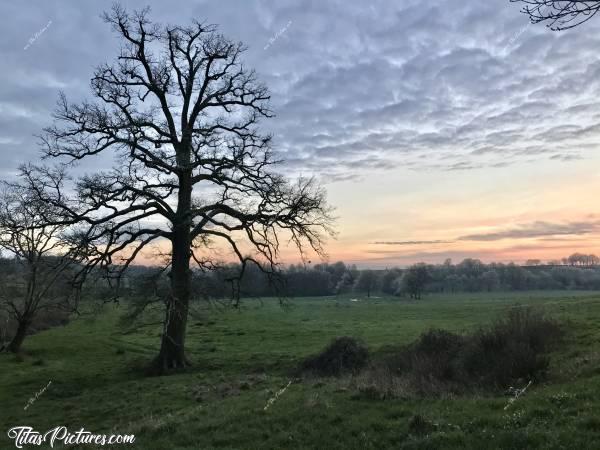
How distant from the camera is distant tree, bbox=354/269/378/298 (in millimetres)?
147875

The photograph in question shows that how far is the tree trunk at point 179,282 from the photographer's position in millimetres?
24422

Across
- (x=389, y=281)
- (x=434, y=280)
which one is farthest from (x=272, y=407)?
(x=434, y=280)

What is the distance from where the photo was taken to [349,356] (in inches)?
865

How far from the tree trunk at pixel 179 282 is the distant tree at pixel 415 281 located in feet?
344

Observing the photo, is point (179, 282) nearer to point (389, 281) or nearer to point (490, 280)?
point (389, 281)

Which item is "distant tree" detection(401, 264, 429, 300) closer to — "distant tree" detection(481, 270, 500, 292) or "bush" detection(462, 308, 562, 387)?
"distant tree" detection(481, 270, 500, 292)

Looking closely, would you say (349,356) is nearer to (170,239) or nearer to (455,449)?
(170,239)

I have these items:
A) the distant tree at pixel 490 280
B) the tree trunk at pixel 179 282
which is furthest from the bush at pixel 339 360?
the distant tree at pixel 490 280

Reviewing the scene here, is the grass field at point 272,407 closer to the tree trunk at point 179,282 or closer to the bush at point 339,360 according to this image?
the tree trunk at point 179,282

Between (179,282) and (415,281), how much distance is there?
4213 inches

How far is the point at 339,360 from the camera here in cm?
2170

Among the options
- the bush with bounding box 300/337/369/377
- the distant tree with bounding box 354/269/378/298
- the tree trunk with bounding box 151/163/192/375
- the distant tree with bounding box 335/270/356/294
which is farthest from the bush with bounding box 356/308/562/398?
the distant tree with bounding box 354/269/378/298

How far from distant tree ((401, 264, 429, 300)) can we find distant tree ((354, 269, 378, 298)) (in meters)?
17.8

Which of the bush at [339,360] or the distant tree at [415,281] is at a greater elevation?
the distant tree at [415,281]
